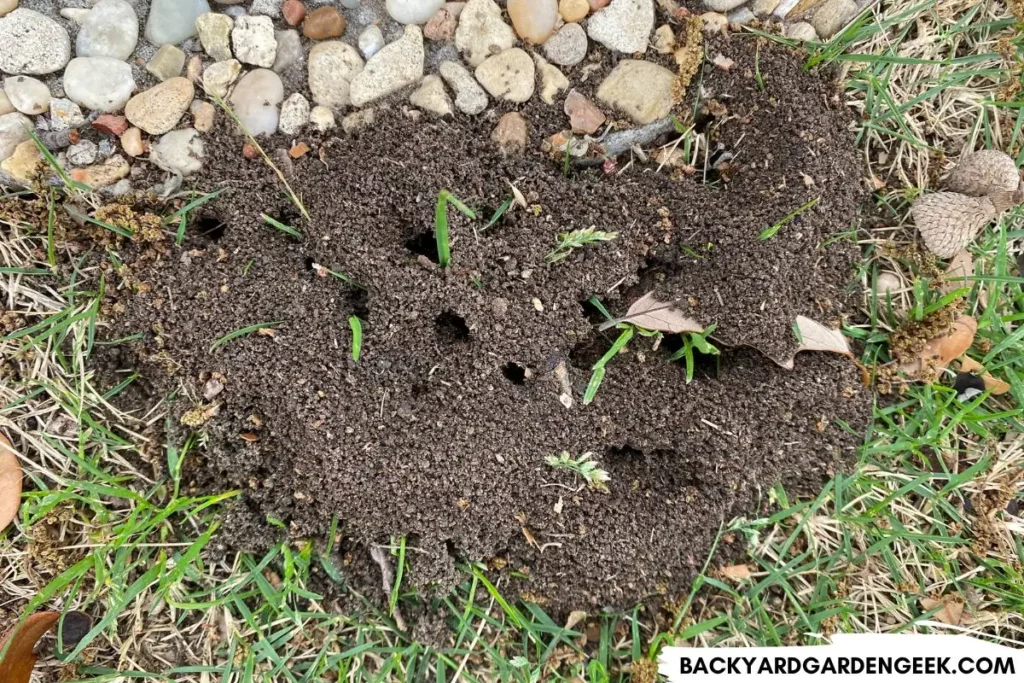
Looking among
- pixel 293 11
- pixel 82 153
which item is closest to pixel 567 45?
pixel 293 11

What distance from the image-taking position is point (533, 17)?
1.87m

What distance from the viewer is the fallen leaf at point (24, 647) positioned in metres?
1.68

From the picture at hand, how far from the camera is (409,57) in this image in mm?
1847

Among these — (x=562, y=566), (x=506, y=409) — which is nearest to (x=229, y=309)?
(x=506, y=409)

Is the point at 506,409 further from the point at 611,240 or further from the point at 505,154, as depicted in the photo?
the point at 505,154

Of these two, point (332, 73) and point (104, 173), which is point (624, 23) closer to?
point (332, 73)

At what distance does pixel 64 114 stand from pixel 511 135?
4.03ft

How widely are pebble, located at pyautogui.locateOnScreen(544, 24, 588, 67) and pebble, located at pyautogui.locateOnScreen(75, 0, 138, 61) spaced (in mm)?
1161

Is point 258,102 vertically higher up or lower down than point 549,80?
lower down

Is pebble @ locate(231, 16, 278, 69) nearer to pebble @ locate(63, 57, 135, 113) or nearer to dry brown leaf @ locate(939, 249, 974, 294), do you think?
pebble @ locate(63, 57, 135, 113)

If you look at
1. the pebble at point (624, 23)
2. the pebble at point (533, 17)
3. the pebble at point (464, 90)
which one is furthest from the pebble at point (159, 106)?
the pebble at point (624, 23)

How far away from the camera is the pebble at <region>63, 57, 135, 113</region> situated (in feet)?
5.93

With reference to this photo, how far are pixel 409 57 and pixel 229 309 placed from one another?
0.85 meters

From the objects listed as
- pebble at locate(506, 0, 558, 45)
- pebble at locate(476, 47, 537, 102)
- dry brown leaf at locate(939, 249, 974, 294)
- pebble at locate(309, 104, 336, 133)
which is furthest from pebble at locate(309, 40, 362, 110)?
dry brown leaf at locate(939, 249, 974, 294)
